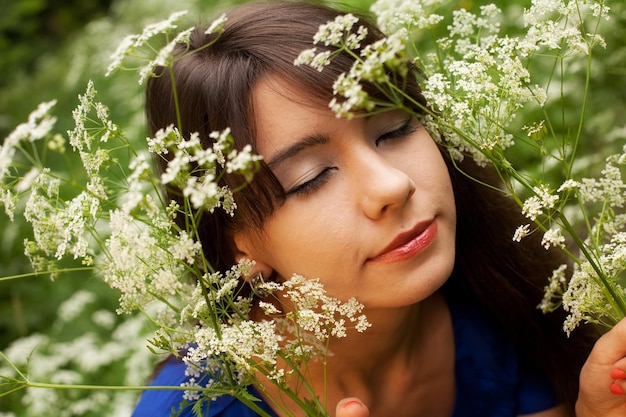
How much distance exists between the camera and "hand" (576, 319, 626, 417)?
1.53 metres

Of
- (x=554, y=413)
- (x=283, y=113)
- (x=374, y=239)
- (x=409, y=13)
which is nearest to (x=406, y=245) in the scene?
(x=374, y=239)

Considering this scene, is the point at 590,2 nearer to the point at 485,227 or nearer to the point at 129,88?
the point at 485,227

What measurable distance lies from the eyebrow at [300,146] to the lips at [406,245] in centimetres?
27

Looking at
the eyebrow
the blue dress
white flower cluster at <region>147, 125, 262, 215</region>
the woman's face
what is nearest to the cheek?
the woman's face

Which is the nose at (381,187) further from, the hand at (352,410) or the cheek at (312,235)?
the hand at (352,410)

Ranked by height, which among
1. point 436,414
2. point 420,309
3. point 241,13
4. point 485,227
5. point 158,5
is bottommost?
point 436,414

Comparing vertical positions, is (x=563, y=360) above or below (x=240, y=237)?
below

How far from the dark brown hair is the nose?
20cm

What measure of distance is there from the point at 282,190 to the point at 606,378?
32.9 inches

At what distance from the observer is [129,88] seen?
5344mm

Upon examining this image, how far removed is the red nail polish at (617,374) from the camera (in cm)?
154

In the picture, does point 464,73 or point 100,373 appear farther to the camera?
point 100,373

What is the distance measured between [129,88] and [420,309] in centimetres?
368

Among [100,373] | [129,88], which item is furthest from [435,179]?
[129,88]
